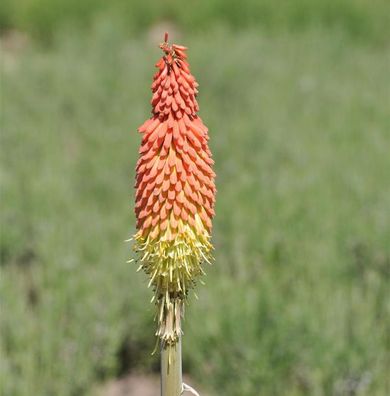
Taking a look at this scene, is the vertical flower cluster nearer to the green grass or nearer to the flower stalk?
the flower stalk

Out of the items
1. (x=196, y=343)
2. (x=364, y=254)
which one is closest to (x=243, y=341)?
(x=196, y=343)

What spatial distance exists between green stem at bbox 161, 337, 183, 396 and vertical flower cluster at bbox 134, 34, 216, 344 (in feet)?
0.07

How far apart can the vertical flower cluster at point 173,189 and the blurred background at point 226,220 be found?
6.55 feet

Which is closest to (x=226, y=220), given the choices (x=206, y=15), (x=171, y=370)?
(x=171, y=370)

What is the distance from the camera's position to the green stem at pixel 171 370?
182 cm

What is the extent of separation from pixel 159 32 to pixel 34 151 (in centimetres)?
520

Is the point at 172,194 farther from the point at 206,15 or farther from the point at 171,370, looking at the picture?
the point at 206,15

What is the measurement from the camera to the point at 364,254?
478 centimetres

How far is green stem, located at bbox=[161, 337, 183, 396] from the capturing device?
1.82 meters

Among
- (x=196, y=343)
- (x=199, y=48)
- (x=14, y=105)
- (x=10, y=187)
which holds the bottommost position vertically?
(x=196, y=343)

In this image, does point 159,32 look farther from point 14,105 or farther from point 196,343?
point 196,343

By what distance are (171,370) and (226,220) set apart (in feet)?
11.4

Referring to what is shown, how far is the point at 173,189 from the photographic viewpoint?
1.78m

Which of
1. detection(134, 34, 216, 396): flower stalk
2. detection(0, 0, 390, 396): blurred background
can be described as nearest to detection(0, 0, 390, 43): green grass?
detection(0, 0, 390, 396): blurred background
